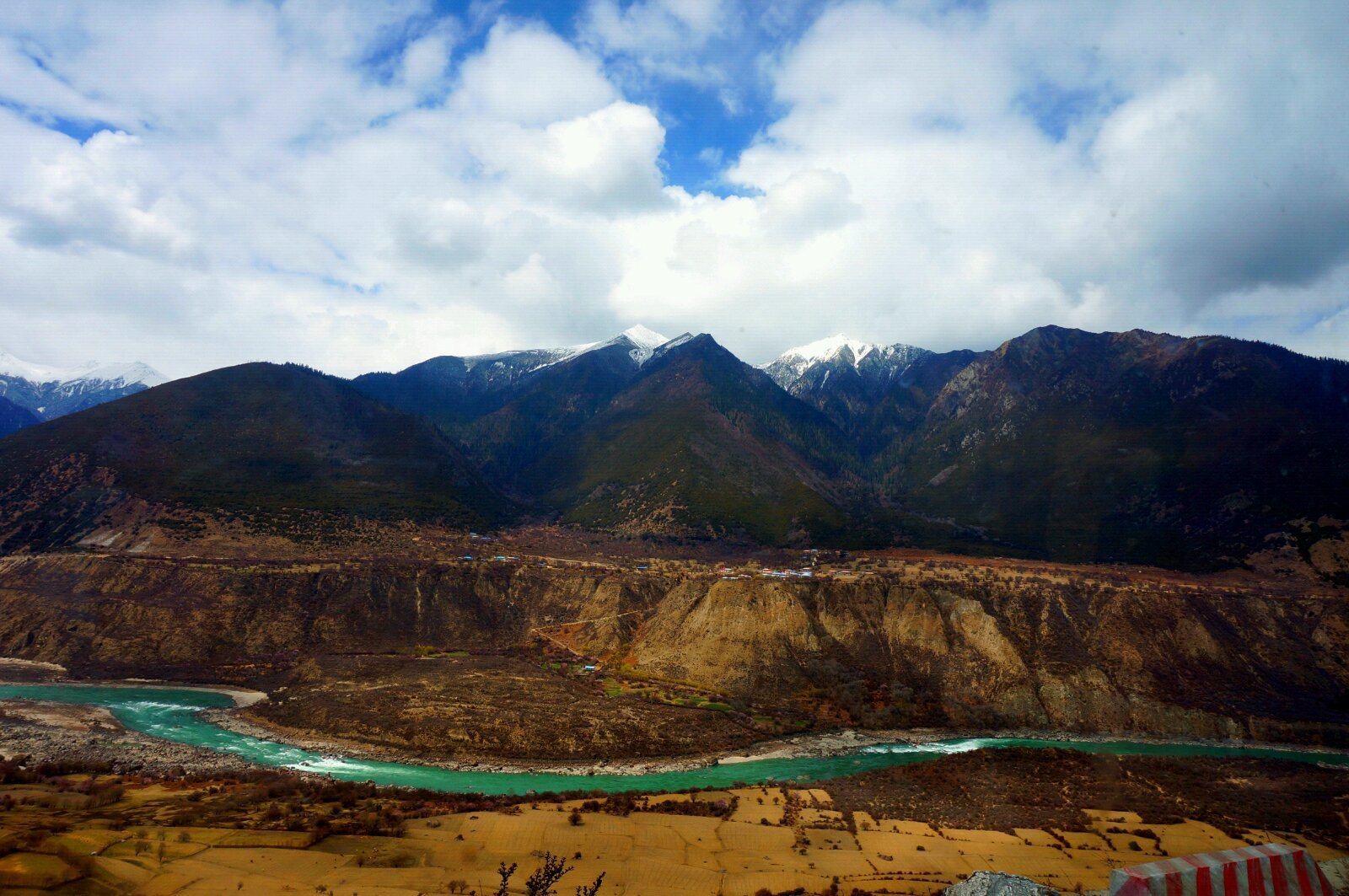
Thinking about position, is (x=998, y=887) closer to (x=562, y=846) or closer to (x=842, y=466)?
(x=562, y=846)

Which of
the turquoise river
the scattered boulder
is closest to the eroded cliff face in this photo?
the turquoise river

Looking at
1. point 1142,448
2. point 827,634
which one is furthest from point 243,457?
point 1142,448

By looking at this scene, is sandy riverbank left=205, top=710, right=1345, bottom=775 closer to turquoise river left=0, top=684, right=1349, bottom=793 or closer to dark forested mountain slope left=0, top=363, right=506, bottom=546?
turquoise river left=0, top=684, right=1349, bottom=793

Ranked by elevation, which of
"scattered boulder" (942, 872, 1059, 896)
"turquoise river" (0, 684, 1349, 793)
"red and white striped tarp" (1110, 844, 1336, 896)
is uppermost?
"red and white striped tarp" (1110, 844, 1336, 896)

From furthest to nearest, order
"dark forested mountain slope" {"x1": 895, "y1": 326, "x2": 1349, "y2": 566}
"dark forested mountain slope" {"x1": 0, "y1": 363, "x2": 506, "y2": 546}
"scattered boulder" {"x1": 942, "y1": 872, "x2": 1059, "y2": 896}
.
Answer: "dark forested mountain slope" {"x1": 895, "y1": 326, "x2": 1349, "y2": 566} → "dark forested mountain slope" {"x1": 0, "y1": 363, "x2": 506, "y2": 546} → "scattered boulder" {"x1": 942, "y1": 872, "x2": 1059, "y2": 896}

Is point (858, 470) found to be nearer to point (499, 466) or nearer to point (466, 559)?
point (499, 466)

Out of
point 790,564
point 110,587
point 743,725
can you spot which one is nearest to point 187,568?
point 110,587
